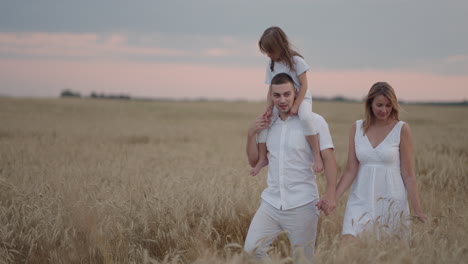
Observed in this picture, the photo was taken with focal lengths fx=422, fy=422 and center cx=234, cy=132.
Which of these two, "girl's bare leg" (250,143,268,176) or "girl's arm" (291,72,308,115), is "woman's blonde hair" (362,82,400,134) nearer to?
"girl's arm" (291,72,308,115)

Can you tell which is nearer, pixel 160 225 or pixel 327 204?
pixel 327 204

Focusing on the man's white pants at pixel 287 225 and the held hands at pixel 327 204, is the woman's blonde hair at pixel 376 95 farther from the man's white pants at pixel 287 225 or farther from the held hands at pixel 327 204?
the man's white pants at pixel 287 225

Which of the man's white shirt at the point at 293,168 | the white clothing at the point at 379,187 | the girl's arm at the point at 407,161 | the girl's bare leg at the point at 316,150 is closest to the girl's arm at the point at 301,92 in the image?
the man's white shirt at the point at 293,168

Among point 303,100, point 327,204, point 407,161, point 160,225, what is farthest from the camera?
point 160,225

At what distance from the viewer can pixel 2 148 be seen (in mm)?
10023

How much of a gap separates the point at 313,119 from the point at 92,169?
5.25 meters

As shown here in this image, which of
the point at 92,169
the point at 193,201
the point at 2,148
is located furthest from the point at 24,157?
the point at 193,201

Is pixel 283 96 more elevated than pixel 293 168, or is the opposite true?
pixel 283 96

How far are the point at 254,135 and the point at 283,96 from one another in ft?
1.57

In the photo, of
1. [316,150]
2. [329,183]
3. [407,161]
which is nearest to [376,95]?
[407,161]

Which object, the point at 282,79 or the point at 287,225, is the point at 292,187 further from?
the point at 282,79

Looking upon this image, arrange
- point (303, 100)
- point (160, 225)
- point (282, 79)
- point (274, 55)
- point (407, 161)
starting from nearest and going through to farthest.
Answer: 1. point (282, 79)
2. point (303, 100)
3. point (407, 161)
4. point (274, 55)
5. point (160, 225)

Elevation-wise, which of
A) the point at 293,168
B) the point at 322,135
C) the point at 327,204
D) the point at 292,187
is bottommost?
the point at 327,204

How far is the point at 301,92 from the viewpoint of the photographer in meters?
3.66
